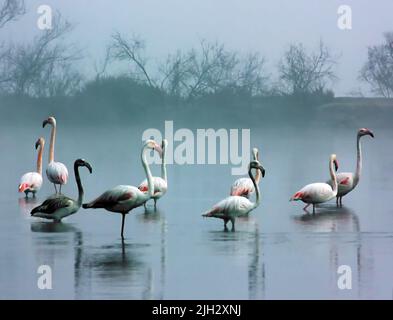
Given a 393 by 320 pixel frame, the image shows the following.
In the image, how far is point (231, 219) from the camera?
13.2 m

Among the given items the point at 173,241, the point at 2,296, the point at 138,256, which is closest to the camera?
the point at 2,296

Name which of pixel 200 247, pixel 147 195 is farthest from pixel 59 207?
pixel 200 247

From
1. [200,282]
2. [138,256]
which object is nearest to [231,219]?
[138,256]

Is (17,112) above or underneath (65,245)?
above

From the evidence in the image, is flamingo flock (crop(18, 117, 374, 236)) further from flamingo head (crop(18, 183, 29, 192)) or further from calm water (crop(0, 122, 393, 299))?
calm water (crop(0, 122, 393, 299))

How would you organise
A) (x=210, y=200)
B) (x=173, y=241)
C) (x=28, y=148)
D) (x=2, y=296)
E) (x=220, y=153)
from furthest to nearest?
(x=28, y=148)
(x=220, y=153)
(x=210, y=200)
(x=173, y=241)
(x=2, y=296)

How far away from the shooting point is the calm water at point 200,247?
33.8 ft

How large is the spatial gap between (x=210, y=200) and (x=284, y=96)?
24813 millimetres

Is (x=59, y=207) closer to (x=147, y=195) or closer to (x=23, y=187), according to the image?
(x=147, y=195)

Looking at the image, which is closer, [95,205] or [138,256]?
[138,256]

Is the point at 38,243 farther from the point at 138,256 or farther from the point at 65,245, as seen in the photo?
the point at 138,256

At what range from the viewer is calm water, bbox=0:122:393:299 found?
1031cm

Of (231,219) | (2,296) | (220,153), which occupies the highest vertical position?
(220,153)

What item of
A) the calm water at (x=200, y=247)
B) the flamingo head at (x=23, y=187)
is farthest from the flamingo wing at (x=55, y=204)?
the flamingo head at (x=23, y=187)
